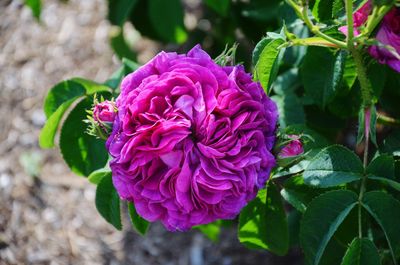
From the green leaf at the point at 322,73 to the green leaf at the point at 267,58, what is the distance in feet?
0.53

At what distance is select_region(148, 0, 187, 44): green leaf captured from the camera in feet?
6.49

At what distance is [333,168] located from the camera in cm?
109

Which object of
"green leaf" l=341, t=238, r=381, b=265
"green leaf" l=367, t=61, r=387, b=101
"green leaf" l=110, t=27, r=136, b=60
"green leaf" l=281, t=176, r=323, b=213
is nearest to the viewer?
"green leaf" l=341, t=238, r=381, b=265

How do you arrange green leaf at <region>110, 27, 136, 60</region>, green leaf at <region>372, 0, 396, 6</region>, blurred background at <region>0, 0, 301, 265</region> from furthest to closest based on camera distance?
green leaf at <region>110, 27, 136, 60</region>, blurred background at <region>0, 0, 301, 265</region>, green leaf at <region>372, 0, 396, 6</region>

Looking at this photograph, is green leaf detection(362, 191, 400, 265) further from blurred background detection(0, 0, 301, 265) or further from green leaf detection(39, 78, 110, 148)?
blurred background detection(0, 0, 301, 265)

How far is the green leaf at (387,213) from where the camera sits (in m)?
1.05

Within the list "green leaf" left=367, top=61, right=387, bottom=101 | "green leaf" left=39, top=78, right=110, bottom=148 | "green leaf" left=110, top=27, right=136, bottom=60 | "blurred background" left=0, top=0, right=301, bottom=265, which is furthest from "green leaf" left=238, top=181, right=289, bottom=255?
"green leaf" left=110, top=27, right=136, bottom=60

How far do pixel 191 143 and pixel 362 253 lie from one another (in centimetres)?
33

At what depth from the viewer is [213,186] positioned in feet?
3.30

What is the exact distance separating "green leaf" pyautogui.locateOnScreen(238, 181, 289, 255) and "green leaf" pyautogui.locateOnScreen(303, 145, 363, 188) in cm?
19

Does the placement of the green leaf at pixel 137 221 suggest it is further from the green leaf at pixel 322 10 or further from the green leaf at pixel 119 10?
the green leaf at pixel 119 10

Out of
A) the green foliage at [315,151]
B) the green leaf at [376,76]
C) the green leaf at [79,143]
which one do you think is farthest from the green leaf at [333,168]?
the green leaf at [79,143]

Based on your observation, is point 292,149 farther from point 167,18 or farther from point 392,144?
point 167,18

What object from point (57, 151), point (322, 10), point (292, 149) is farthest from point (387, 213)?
point (57, 151)
